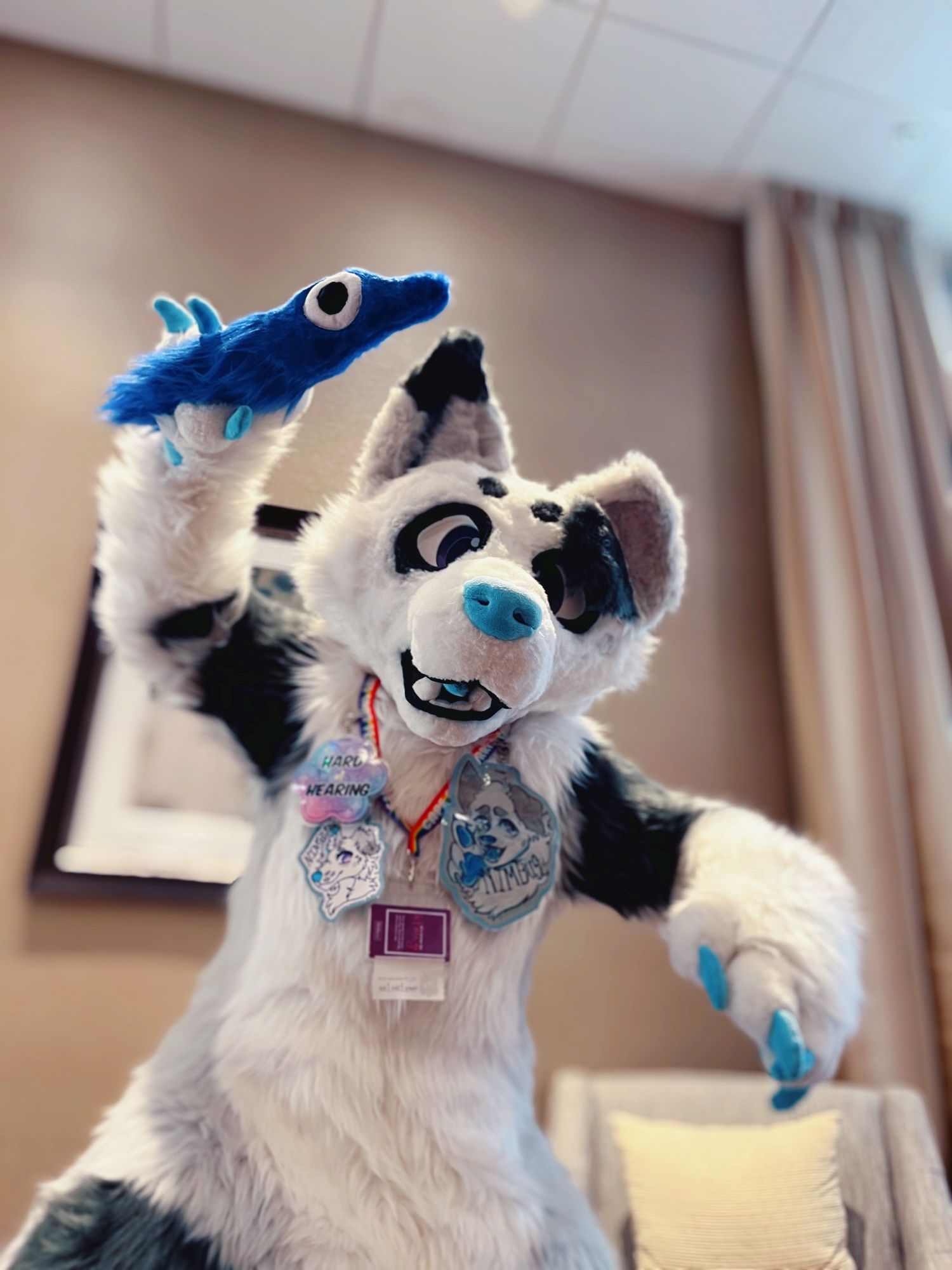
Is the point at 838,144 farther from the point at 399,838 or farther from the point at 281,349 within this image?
the point at 399,838

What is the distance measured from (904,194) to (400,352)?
1.34m

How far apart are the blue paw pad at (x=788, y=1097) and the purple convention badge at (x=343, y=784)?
1.11ft

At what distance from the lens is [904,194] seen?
1.47 m

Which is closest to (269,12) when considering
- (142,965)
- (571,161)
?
(571,161)

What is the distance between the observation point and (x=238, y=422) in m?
0.54

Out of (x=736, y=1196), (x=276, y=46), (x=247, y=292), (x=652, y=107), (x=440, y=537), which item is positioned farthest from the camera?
(x=652, y=107)

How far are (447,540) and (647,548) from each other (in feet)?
0.49

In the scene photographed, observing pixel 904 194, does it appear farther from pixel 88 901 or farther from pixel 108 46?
pixel 88 901

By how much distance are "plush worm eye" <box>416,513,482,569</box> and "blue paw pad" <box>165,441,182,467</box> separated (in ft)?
0.59

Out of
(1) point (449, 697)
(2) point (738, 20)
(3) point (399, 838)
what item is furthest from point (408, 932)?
(2) point (738, 20)

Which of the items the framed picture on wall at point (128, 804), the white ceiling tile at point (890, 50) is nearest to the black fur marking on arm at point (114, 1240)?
the framed picture on wall at point (128, 804)

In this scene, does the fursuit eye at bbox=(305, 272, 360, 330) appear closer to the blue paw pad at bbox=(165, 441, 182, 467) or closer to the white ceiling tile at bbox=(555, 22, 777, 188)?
the blue paw pad at bbox=(165, 441, 182, 467)

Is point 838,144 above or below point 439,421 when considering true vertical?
above

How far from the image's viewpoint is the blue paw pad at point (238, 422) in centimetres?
54
